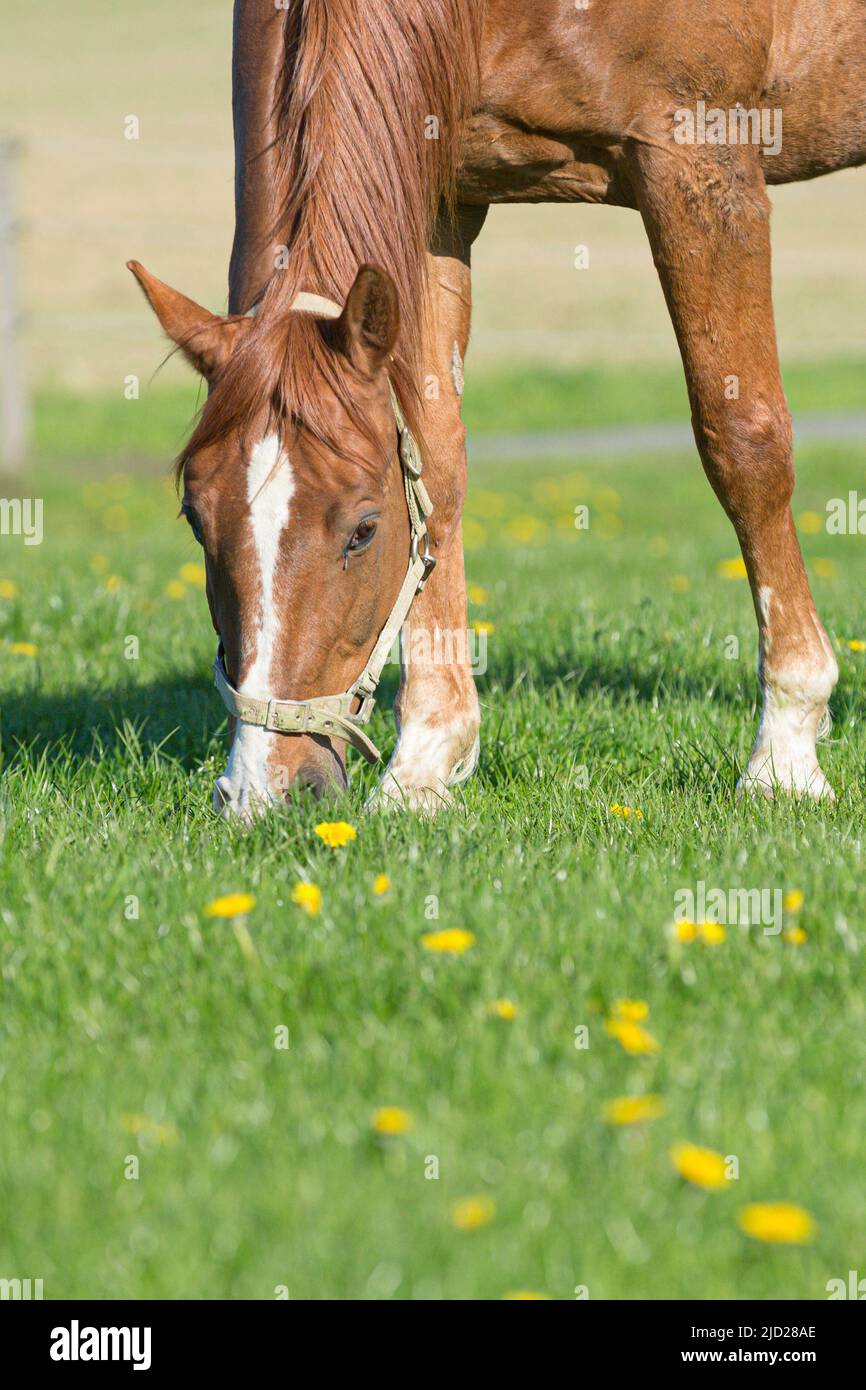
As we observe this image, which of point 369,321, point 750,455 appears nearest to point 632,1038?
point 369,321

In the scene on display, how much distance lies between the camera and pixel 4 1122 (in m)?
2.00

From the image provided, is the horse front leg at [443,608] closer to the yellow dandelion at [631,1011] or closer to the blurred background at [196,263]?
the yellow dandelion at [631,1011]

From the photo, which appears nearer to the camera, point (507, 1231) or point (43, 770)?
point (507, 1231)

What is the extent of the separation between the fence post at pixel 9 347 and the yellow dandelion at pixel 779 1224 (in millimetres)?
11934

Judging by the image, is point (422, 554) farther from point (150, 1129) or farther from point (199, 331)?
point (150, 1129)

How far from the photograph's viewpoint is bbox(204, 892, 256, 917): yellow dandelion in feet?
8.13

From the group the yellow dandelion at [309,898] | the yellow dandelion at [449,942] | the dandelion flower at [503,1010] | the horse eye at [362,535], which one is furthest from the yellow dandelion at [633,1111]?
the horse eye at [362,535]

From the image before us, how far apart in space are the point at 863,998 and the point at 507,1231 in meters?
0.83

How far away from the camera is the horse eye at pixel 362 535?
2.93 meters

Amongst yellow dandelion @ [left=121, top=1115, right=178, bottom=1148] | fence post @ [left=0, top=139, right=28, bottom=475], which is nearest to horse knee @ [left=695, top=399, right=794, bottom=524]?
yellow dandelion @ [left=121, top=1115, right=178, bottom=1148]

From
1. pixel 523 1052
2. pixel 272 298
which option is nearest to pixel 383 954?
pixel 523 1052
